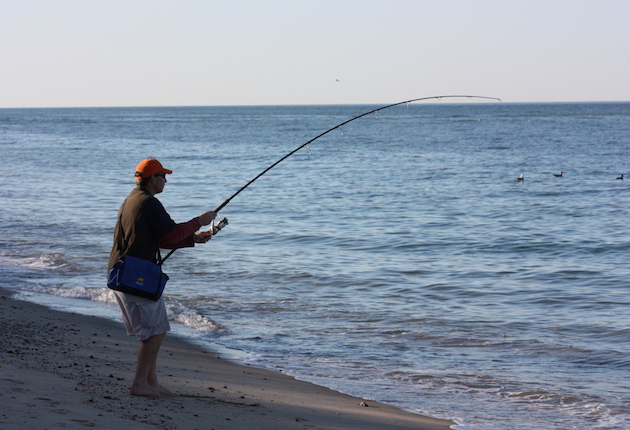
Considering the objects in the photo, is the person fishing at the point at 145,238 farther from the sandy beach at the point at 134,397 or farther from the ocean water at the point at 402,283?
the ocean water at the point at 402,283

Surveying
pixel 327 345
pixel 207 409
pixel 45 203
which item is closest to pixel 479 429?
pixel 207 409

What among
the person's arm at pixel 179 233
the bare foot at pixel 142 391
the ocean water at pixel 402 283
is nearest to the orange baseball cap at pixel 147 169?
the person's arm at pixel 179 233

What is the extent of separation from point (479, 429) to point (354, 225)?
984 centimetres

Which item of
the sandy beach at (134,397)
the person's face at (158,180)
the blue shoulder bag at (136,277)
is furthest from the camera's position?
the person's face at (158,180)

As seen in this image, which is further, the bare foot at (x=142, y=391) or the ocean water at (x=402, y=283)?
the ocean water at (x=402, y=283)

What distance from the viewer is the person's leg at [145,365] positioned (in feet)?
12.4

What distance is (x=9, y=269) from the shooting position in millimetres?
9312

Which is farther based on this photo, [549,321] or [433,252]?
[433,252]

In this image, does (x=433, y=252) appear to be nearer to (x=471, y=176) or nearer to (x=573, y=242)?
(x=573, y=242)

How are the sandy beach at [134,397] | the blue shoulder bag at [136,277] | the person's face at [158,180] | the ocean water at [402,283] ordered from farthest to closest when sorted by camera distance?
1. the ocean water at [402,283]
2. the person's face at [158,180]
3. the blue shoulder bag at [136,277]
4. the sandy beach at [134,397]

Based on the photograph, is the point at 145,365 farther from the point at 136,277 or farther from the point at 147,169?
the point at 147,169

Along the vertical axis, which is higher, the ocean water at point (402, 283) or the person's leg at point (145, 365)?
the person's leg at point (145, 365)

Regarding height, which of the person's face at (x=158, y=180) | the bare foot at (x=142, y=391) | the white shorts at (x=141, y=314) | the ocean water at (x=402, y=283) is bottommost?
the ocean water at (x=402, y=283)

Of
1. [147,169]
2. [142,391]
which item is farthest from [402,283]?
[147,169]
